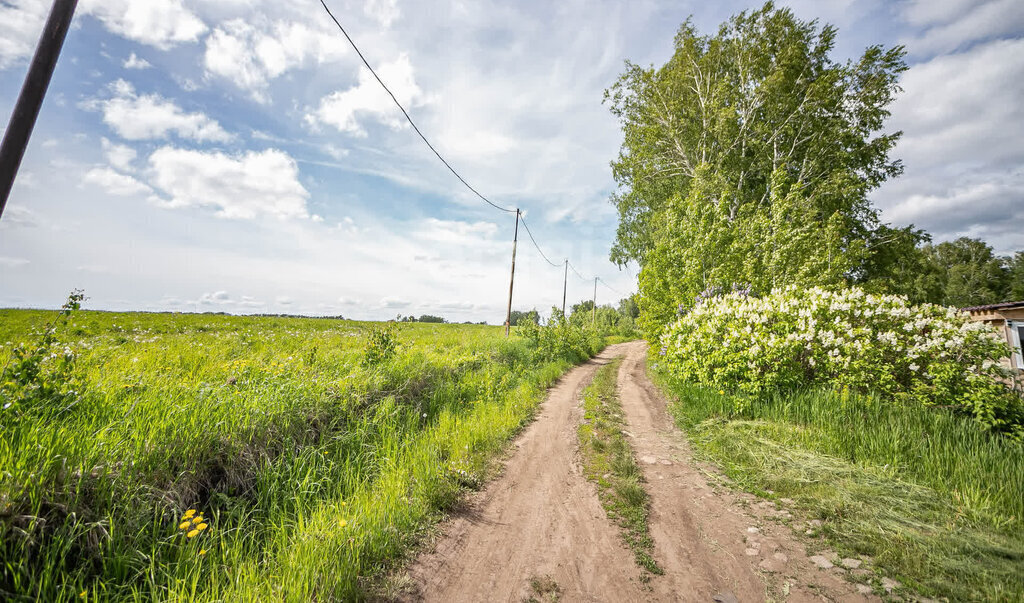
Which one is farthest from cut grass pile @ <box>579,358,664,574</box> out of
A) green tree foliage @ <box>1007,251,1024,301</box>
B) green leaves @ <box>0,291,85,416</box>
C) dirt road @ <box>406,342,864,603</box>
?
green tree foliage @ <box>1007,251,1024,301</box>

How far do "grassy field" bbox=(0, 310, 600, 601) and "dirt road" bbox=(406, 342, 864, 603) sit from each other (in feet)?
1.71

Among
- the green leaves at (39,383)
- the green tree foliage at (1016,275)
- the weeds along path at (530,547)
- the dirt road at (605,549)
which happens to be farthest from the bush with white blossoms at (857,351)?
the green tree foliage at (1016,275)

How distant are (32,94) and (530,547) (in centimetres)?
579

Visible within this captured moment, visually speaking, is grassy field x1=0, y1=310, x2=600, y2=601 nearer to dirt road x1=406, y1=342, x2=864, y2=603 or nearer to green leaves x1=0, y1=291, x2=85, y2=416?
green leaves x1=0, y1=291, x2=85, y2=416

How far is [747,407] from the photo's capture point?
22.7 ft

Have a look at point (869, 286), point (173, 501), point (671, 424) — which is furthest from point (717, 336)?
point (869, 286)

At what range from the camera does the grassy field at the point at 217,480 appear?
245 centimetres

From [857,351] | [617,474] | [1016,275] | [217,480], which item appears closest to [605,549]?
[617,474]

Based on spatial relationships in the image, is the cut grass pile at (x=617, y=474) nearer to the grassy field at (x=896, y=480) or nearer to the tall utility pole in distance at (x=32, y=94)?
the grassy field at (x=896, y=480)

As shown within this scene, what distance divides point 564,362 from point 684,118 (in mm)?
14524

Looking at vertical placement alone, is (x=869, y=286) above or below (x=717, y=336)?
above

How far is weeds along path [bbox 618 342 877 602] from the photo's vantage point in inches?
105

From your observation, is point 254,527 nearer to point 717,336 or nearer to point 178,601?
point 178,601

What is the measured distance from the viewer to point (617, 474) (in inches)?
187
